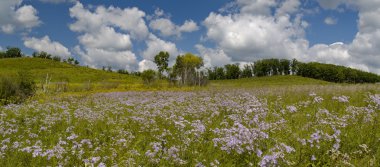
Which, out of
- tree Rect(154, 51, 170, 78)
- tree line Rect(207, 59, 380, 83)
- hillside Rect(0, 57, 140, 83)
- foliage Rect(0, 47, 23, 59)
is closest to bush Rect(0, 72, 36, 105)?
tree Rect(154, 51, 170, 78)

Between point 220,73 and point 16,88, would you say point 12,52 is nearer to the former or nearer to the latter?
point 220,73

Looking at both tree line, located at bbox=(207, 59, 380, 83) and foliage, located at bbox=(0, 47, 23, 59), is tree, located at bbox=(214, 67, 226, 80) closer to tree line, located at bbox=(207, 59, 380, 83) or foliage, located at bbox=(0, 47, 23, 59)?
tree line, located at bbox=(207, 59, 380, 83)

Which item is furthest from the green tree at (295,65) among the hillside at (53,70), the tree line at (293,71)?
the hillside at (53,70)

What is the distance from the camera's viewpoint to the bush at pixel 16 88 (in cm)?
1685

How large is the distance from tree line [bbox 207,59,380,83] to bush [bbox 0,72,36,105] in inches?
4383

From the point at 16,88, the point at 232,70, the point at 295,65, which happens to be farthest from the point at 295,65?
the point at 16,88

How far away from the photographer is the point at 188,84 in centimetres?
4703

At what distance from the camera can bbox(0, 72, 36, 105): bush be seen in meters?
16.9

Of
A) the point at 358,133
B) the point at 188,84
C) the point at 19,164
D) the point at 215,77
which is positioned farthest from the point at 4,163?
the point at 215,77

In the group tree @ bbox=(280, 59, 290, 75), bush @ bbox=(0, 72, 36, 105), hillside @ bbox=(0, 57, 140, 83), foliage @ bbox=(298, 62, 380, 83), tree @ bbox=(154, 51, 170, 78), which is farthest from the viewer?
tree @ bbox=(280, 59, 290, 75)

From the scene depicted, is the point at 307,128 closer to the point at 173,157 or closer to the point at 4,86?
the point at 173,157

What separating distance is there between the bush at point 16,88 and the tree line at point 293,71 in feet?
365

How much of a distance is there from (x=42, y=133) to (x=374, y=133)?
305 inches

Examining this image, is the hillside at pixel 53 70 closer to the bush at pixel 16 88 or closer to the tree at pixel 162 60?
the tree at pixel 162 60
